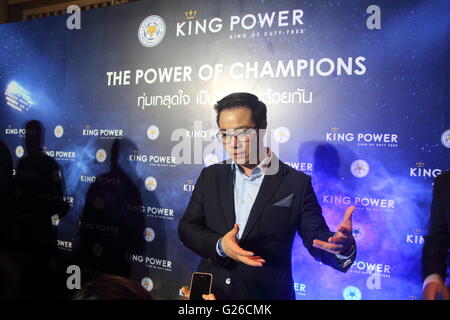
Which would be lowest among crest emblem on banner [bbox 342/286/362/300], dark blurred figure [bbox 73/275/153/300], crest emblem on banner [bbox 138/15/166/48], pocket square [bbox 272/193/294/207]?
crest emblem on banner [bbox 342/286/362/300]

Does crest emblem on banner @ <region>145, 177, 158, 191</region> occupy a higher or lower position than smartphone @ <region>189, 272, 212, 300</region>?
higher

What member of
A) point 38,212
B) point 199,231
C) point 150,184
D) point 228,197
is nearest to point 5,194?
point 38,212

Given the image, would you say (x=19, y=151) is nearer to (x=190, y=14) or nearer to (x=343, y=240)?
(x=190, y=14)

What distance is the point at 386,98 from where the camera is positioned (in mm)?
2279

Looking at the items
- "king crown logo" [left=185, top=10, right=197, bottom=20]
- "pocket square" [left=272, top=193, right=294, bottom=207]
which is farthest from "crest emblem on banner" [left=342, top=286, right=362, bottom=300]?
"king crown logo" [left=185, top=10, right=197, bottom=20]

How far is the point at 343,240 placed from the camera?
160 cm

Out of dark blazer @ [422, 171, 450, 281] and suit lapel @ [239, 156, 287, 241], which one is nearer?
dark blazer @ [422, 171, 450, 281]

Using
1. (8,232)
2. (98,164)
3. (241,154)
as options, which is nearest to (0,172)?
(8,232)

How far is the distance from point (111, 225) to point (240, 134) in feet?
5.89

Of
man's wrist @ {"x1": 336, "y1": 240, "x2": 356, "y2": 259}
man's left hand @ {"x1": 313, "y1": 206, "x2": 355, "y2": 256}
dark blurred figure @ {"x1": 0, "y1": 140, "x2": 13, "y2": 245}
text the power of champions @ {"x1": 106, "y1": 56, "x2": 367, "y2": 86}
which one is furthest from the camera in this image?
dark blurred figure @ {"x1": 0, "y1": 140, "x2": 13, "y2": 245}

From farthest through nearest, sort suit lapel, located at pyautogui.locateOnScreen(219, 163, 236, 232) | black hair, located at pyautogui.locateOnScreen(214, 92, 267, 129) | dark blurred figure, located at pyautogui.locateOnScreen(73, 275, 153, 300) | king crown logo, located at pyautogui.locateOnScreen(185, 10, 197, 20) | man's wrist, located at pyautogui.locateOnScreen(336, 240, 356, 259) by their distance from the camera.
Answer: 1. king crown logo, located at pyautogui.locateOnScreen(185, 10, 197, 20)
2. black hair, located at pyautogui.locateOnScreen(214, 92, 267, 129)
3. suit lapel, located at pyautogui.locateOnScreen(219, 163, 236, 232)
4. man's wrist, located at pyautogui.locateOnScreen(336, 240, 356, 259)
5. dark blurred figure, located at pyautogui.locateOnScreen(73, 275, 153, 300)

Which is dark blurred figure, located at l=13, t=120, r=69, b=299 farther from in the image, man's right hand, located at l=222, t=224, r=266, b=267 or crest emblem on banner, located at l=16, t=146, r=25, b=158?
man's right hand, located at l=222, t=224, r=266, b=267

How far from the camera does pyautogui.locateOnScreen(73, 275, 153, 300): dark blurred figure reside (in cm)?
82
